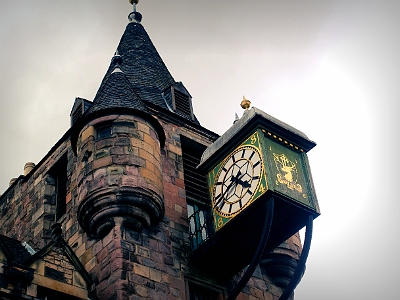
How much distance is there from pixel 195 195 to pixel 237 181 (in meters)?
2.39

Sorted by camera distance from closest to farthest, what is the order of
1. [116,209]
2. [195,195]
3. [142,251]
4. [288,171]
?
[142,251]
[116,209]
[288,171]
[195,195]

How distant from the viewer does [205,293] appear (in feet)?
65.2

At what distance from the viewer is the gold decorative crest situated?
751 inches

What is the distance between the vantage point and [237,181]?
1969cm

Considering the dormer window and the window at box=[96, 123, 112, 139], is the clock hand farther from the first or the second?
the dormer window

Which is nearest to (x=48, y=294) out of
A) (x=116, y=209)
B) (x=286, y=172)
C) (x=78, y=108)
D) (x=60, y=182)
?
(x=116, y=209)

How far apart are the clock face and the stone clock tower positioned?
3cm

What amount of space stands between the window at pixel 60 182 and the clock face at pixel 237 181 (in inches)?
161

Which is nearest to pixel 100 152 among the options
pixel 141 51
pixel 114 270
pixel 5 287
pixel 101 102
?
pixel 101 102

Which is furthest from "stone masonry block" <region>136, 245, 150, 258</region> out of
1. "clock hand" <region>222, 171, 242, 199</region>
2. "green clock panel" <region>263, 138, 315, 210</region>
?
"green clock panel" <region>263, 138, 315, 210</region>

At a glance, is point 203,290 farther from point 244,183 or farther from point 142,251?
point 244,183

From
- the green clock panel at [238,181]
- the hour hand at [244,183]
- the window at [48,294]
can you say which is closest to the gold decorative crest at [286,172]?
the green clock panel at [238,181]

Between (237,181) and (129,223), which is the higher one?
(237,181)

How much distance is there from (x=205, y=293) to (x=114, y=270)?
100 inches
